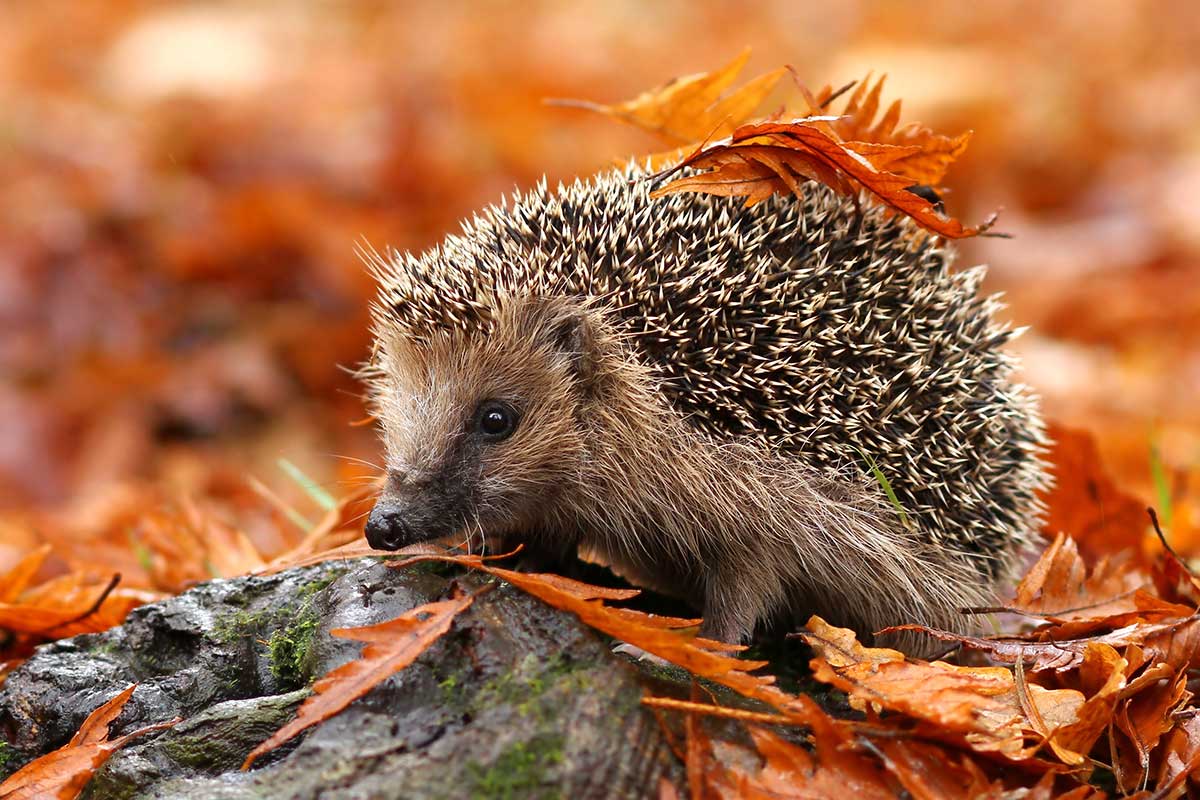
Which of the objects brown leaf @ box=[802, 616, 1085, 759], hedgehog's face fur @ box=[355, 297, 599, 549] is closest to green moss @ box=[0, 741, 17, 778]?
hedgehog's face fur @ box=[355, 297, 599, 549]

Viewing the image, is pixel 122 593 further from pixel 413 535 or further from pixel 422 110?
pixel 422 110

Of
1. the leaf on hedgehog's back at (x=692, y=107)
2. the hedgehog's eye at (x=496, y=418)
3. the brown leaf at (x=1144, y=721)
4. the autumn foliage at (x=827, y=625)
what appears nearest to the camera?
the autumn foliage at (x=827, y=625)

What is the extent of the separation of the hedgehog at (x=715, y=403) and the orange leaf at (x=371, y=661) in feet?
2.94

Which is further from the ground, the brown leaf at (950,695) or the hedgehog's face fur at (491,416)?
the hedgehog's face fur at (491,416)

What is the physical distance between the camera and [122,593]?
637cm

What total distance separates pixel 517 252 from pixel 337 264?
326 inches

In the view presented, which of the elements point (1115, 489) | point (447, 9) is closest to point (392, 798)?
point (1115, 489)

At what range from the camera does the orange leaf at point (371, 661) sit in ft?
13.1

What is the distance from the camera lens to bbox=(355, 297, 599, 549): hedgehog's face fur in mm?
5398

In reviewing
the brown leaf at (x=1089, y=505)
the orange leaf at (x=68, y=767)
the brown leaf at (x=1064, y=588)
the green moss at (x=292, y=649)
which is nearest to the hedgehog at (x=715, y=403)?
the brown leaf at (x=1064, y=588)

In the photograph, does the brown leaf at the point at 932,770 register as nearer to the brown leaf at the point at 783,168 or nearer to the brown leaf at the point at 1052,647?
the brown leaf at the point at 1052,647

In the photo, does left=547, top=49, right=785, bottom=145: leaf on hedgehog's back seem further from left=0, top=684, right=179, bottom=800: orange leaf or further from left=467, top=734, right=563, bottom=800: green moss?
left=0, top=684, right=179, bottom=800: orange leaf

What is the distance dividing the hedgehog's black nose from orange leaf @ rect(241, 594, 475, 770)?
2.53ft

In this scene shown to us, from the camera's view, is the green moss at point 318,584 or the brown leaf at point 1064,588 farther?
the brown leaf at point 1064,588
